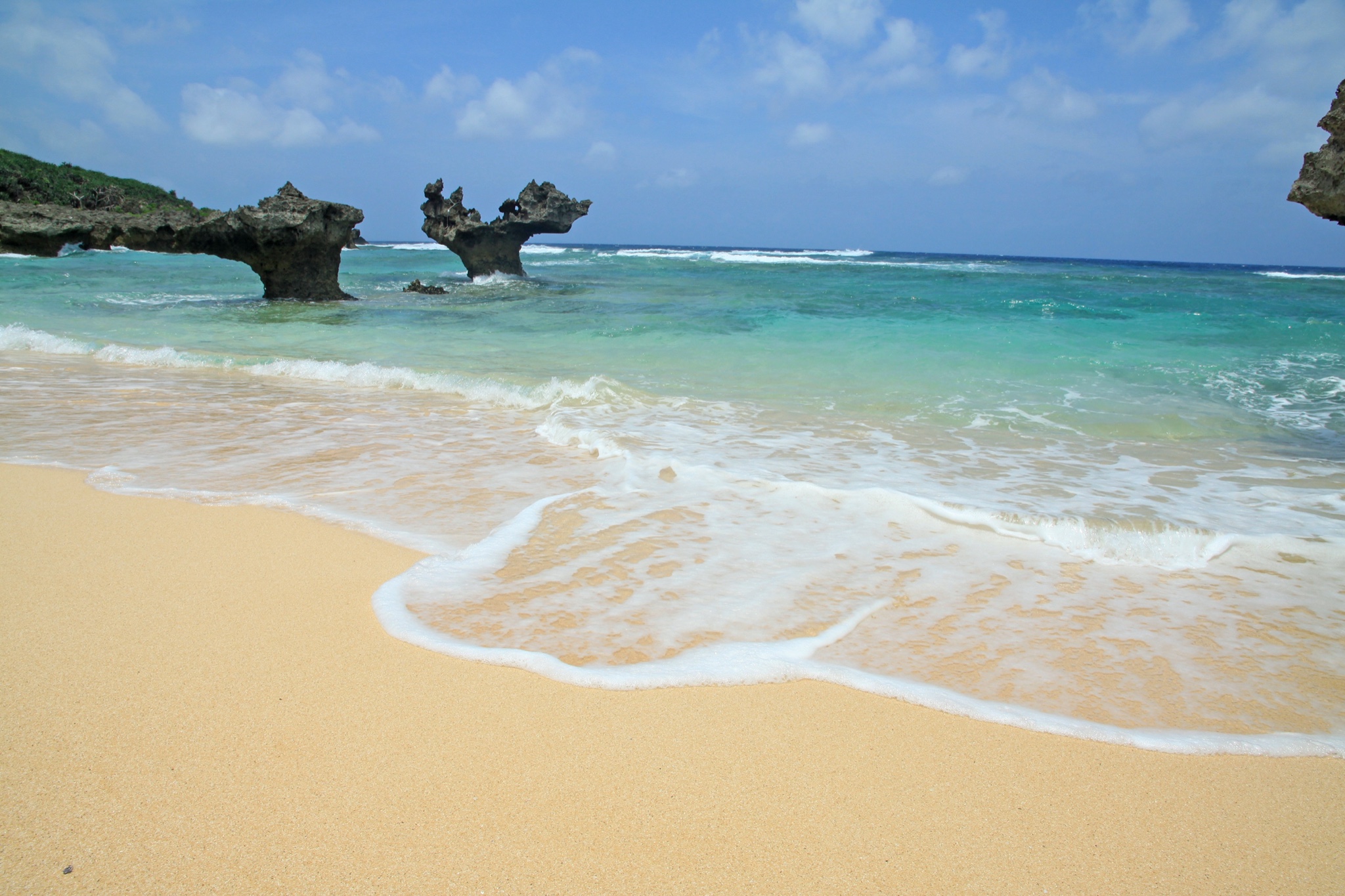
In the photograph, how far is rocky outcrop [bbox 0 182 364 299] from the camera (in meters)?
16.8

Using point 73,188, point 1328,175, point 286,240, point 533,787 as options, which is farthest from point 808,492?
point 73,188

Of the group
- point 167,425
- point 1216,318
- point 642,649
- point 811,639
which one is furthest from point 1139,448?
point 1216,318

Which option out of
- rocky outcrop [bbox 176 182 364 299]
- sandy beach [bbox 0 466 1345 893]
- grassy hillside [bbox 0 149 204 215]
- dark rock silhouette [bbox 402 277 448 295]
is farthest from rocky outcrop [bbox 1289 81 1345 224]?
grassy hillside [bbox 0 149 204 215]

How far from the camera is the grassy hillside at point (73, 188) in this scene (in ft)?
115

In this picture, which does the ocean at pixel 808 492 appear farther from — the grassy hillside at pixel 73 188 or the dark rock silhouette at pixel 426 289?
the grassy hillside at pixel 73 188

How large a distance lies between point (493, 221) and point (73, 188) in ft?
142

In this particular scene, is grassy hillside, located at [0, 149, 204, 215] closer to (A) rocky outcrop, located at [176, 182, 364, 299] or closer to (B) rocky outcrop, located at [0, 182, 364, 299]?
(B) rocky outcrop, located at [0, 182, 364, 299]

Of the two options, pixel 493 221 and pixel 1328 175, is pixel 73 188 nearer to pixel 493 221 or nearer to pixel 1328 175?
pixel 493 221

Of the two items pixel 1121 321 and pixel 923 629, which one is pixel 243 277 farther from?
pixel 923 629

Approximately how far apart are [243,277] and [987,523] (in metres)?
29.9

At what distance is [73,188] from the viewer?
162 ft

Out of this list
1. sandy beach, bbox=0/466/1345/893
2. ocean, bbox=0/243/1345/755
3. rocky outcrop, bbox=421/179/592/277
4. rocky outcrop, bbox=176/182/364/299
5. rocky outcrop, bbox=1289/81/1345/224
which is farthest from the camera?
rocky outcrop, bbox=421/179/592/277

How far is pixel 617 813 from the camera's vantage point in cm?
189

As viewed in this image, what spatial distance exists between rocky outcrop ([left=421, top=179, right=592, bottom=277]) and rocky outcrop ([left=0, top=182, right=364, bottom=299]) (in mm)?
6311
